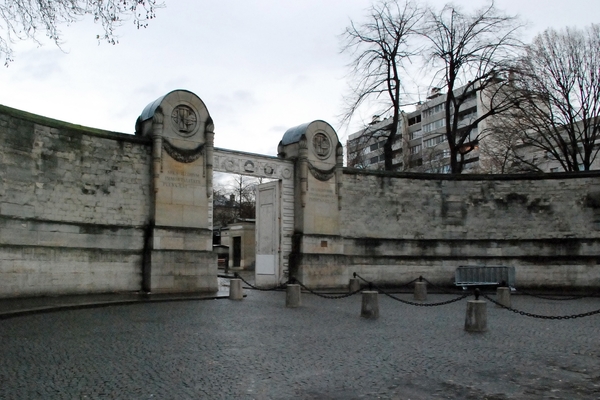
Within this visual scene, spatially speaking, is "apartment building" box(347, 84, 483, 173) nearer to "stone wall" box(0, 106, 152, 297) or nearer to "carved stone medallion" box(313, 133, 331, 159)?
"carved stone medallion" box(313, 133, 331, 159)

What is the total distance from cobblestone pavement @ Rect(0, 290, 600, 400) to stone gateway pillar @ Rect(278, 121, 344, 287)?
742cm

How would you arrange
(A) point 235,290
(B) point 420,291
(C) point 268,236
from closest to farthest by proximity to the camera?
(A) point 235,290, (B) point 420,291, (C) point 268,236

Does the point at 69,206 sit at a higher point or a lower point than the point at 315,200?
lower

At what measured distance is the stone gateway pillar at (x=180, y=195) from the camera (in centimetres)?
1636

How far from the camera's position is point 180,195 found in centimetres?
1703

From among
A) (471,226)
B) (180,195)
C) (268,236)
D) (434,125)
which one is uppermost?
(434,125)

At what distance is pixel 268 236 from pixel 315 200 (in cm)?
214

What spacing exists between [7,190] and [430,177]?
15.3m

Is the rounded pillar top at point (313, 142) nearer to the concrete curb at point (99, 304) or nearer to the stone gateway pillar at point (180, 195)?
the stone gateway pillar at point (180, 195)

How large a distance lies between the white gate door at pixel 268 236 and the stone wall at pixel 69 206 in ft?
15.8

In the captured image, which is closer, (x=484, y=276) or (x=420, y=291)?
(x=420, y=291)

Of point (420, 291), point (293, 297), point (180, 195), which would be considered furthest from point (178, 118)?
point (420, 291)

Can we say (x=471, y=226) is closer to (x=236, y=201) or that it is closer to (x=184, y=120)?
(x=184, y=120)

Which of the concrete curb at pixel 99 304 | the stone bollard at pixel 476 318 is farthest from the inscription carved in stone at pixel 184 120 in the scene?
the stone bollard at pixel 476 318
